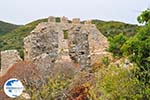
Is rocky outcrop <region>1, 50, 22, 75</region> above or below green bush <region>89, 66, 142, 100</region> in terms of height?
below

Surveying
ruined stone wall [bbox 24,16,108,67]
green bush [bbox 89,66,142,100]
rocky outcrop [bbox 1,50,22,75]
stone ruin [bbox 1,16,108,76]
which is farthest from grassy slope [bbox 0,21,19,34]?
green bush [bbox 89,66,142,100]

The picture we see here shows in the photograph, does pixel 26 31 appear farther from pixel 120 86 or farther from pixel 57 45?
pixel 120 86

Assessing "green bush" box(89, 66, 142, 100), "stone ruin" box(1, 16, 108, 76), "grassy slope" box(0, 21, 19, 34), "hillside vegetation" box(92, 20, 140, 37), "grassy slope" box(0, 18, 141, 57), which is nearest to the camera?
"green bush" box(89, 66, 142, 100)

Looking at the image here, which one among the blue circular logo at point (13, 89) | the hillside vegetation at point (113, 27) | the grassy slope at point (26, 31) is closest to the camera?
the blue circular logo at point (13, 89)

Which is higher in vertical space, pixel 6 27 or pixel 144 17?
pixel 144 17


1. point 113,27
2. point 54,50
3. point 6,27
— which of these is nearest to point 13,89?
point 54,50

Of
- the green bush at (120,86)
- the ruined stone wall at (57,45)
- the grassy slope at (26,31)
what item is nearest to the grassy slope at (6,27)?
the grassy slope at (26,31)

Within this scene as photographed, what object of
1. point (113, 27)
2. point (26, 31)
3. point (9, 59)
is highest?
point (9, 59)

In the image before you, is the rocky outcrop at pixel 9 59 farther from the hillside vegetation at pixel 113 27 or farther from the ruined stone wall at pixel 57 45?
the hillside vegetation at pixel 113 27

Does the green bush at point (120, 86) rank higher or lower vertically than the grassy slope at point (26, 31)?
higher

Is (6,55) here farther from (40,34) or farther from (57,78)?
(57,78)

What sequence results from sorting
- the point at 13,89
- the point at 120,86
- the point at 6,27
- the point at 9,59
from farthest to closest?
the point at 6,27
the point at 9,59
the point at 120,86
the point at 13,89

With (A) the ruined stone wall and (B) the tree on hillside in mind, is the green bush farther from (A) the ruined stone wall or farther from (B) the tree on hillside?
(A) the ruined stone wall

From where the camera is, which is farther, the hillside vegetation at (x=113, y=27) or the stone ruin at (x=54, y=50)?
the hillside vegetation at (x=113, y=27)
